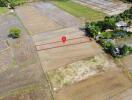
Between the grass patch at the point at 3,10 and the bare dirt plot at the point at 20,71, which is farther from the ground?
the grass patch at the point at 3,10

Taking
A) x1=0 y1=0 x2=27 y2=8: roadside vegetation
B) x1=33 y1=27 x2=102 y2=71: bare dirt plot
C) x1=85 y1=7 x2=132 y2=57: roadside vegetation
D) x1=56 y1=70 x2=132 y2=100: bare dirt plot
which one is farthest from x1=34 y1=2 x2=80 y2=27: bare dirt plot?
x1=56 y1=70 x2=132 y2=100: bare dirt plot

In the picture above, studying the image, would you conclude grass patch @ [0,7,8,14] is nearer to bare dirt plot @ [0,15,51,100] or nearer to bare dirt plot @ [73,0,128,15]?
bare dirt plot @ [0,15,51,100]

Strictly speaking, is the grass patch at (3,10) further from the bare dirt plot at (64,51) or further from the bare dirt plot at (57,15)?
the bare dirt plot at (64,51)

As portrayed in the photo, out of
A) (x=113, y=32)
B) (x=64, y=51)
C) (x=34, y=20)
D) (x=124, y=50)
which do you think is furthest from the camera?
(x=34, y=20)

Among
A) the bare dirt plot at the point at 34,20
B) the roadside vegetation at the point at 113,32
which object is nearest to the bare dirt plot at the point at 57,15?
the bare dirt plot at the point at 34,20

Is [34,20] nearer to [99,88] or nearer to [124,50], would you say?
[124,50]

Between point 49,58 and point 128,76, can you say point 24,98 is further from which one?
point 128,76

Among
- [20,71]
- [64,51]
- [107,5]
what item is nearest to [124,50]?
[64,51]
